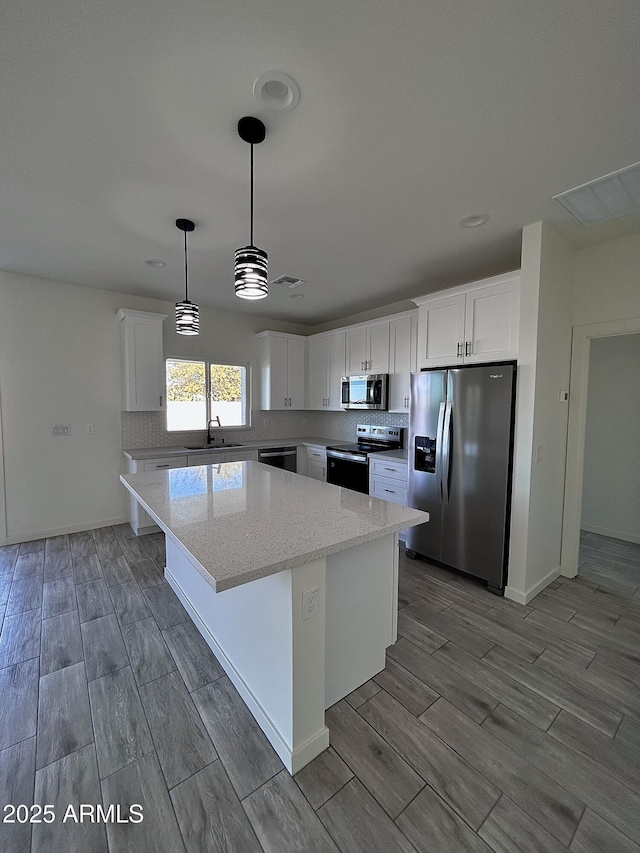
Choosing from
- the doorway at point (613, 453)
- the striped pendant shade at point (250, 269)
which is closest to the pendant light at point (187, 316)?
the striped pendant shade at point (250, 269)

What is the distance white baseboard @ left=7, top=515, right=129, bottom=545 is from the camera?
3709 mm

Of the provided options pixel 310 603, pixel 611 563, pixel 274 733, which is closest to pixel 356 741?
pixel 274 733

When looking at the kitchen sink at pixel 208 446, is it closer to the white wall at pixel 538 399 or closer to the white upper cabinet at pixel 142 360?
the white upper cabinet at pixel 142 360

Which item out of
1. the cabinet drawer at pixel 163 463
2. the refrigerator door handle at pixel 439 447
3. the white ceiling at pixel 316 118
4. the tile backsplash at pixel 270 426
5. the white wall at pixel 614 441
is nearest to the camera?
the white ceiling at pixel 316 118

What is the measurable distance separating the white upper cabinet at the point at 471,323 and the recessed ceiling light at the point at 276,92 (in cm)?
198

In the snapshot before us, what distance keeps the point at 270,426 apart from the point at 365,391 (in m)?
1.87

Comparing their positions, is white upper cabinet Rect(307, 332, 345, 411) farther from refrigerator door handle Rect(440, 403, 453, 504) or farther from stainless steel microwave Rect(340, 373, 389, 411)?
refrigerator door handle Rect(440, 403, 453, 504)

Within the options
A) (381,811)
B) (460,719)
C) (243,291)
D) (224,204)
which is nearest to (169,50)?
(243,291)

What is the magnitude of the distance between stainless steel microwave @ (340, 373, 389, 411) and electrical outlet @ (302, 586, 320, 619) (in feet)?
10.0

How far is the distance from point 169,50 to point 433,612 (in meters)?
3.30

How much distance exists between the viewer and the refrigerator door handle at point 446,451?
296cm

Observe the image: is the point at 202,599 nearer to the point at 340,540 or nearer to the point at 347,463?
the point at 340,540

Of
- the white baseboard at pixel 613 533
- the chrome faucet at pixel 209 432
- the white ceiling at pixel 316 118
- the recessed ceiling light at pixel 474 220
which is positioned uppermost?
the recessed ceiling light at pixel 474 220

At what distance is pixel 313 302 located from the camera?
4594 millimetres
